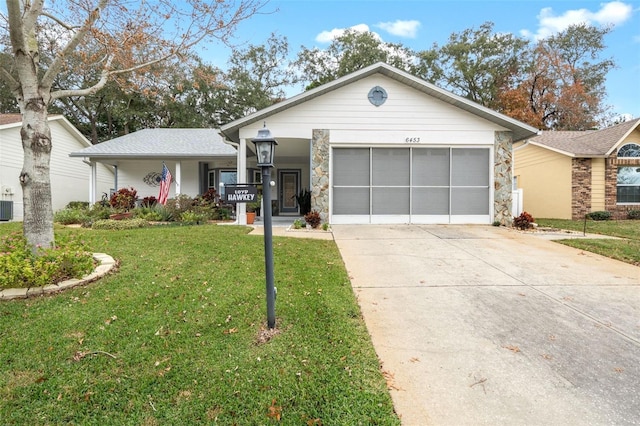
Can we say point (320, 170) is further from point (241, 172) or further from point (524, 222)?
point (524, 222)

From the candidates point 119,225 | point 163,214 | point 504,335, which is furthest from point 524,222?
point 119,225

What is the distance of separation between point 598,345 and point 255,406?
2991 mm

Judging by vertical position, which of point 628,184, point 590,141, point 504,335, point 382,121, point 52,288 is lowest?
point 504,335

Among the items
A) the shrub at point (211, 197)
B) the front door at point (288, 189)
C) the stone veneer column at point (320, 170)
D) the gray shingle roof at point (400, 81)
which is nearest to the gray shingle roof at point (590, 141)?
the gray shingle roof at point (400, 81)

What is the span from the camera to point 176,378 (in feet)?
7.81

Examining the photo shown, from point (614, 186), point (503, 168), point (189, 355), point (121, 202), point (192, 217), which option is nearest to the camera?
point (189, 355)

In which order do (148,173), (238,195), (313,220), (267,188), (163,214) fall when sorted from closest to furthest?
1. (267,188)
2. (238,195)
3. (313,220)
4. (163,214)
5. (148,173)

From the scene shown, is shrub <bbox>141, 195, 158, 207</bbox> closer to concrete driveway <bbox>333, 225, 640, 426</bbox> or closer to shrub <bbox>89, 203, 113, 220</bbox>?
shrub <bbox>89, 203, 113, 220</bbox>

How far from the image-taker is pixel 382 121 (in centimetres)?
974

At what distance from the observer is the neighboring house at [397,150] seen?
9.67m

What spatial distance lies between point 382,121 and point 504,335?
7722 millimetres

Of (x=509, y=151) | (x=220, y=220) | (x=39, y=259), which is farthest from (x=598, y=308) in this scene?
(x=220, y=220)

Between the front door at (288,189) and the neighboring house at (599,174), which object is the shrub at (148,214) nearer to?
the front door at (288,189)

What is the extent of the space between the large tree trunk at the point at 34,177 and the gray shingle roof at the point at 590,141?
1689cm
